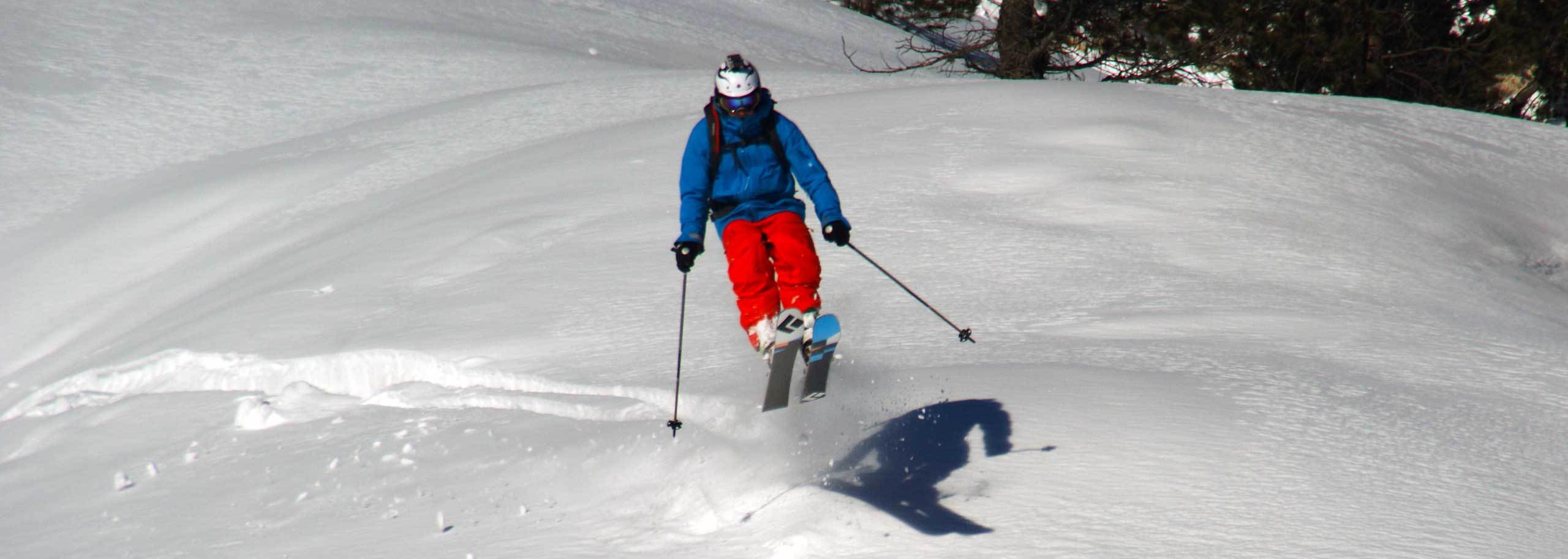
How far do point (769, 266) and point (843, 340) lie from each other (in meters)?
0.91

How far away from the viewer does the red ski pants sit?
438cm

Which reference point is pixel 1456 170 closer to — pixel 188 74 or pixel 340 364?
pixel 340 364

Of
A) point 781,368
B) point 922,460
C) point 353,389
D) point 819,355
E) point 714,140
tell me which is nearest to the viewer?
point 922,460

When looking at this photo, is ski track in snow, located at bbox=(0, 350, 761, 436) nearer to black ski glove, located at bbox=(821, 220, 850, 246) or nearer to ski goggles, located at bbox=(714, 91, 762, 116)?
black ski glove, located at bbox=(821, 220, 850, 246)

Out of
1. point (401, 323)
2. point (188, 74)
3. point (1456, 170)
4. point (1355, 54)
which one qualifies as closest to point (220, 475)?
point (401, 323)

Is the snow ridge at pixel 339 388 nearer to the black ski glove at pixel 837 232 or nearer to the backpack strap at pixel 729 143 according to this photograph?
the black ski glove at pixel 837 232

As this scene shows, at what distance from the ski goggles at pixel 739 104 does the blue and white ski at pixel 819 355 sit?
0.81 meters

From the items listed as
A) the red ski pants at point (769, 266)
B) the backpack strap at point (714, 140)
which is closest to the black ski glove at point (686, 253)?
the red ski pants at point (769, 266)

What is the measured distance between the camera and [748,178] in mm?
4410

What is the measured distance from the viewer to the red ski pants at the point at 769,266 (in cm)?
438

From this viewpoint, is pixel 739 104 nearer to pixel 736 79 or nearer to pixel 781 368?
pixel 736 79

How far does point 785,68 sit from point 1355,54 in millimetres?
8653

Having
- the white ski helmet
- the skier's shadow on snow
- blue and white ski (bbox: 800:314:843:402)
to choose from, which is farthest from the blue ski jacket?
the skier's shadow on snow

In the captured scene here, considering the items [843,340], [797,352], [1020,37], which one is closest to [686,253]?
[797,352]
